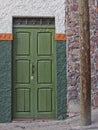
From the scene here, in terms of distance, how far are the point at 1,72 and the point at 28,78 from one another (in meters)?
0.71

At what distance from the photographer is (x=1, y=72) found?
9.29m

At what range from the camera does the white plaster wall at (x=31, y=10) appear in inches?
366

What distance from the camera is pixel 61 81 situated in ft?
30.7

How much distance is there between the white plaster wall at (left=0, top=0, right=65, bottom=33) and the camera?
30.5 ft

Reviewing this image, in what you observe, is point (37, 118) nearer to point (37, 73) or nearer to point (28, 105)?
point (28, 105)

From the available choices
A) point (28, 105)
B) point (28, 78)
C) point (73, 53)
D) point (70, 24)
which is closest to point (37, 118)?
point (28, 105)

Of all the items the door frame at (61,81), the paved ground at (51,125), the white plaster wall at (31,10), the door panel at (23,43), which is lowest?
the paved ground at (51,125)

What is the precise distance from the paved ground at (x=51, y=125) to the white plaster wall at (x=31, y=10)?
7.52 ft

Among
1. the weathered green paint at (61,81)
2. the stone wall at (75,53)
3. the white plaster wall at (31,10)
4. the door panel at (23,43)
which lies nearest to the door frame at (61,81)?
the weathered green paint at (61,81)

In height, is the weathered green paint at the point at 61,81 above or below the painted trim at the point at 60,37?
below

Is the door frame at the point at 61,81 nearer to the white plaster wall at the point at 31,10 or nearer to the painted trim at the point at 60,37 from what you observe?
the painted trim at the point at 60,37

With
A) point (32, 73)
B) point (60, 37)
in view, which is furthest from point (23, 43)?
point (60, 37)

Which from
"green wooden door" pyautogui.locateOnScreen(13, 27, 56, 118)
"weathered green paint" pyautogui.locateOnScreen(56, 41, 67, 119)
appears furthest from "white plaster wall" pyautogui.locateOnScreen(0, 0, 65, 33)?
"weathered green paint" pyautogui.locateOnScreen(56, 41, 67, 119)

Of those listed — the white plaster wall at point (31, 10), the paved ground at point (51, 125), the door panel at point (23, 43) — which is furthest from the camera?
the door panel at point (23, 43)
